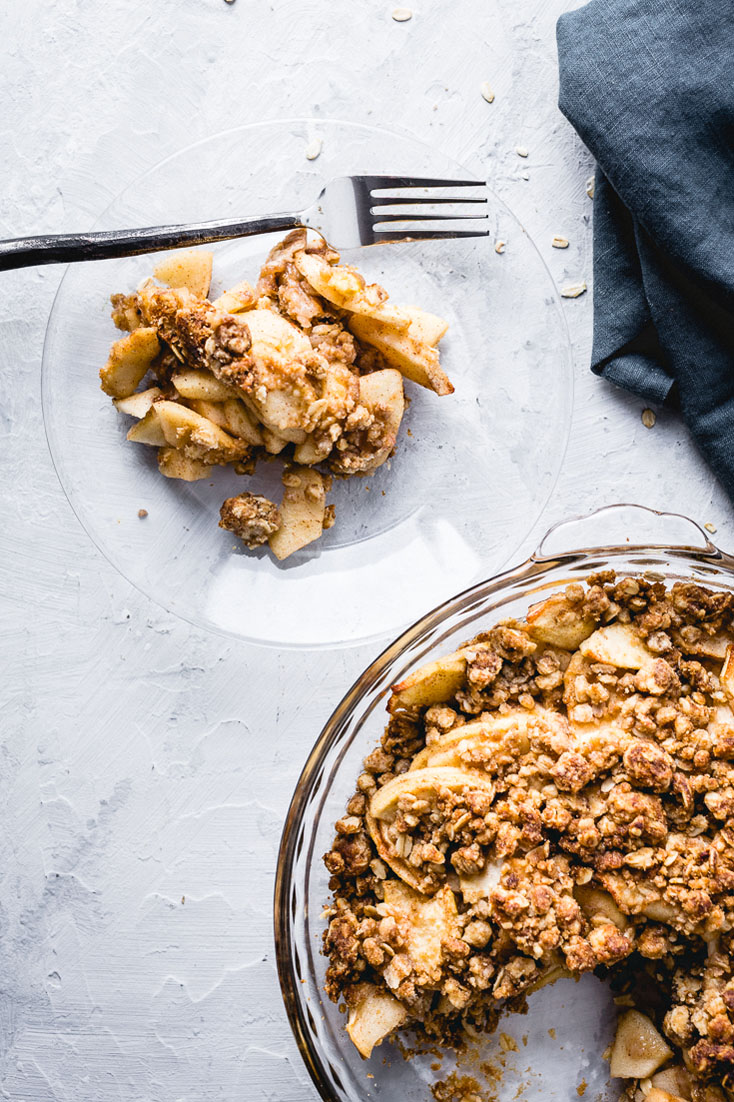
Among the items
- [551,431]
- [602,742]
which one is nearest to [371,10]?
[551,431]

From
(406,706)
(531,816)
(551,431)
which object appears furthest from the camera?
(551,431)

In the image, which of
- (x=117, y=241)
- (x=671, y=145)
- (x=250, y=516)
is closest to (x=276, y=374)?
(x=250, y=516)

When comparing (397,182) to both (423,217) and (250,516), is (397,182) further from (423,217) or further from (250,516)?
(250,516)

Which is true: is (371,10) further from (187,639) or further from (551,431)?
(187,639)

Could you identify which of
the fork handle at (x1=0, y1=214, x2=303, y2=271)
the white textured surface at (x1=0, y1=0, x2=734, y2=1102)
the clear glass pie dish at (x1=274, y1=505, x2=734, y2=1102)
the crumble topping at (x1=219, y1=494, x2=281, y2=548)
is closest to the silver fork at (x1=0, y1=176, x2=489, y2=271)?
the fork handle at (x1=0, y1=214, x2=303, y2=271)

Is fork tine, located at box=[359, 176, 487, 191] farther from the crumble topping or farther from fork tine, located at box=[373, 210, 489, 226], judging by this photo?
the crumble topping

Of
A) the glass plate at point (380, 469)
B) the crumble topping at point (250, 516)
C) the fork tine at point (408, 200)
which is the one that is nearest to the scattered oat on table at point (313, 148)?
the glass plate at point (380, 469)

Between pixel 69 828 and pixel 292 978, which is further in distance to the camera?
pixel 69 828
